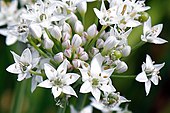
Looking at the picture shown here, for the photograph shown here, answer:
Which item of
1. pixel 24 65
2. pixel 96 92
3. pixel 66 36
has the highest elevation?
pixel 66 36

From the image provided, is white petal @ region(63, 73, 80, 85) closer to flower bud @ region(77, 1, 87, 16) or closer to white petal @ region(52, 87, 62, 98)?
white petal @ region(52, 87, 62, 98)

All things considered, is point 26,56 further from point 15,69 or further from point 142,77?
point 142,77

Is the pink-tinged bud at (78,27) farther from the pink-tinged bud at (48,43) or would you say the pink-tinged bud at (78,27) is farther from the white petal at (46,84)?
the white petal at (46,84)

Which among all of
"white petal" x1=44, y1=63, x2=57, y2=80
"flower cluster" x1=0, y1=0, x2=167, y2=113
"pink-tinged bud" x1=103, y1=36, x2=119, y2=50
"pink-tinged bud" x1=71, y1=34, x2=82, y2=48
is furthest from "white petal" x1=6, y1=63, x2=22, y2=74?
"pink-tinged bud" x1=103, y1=36, x2=119, y2=50

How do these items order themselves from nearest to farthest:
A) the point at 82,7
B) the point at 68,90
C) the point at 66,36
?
the point at 68,90
the point at 66,36
the point at 82,7

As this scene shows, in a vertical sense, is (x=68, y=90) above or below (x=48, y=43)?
below

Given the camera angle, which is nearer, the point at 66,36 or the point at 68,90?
the point at 68,90

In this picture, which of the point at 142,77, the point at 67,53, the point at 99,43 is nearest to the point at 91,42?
the point at 99,43
